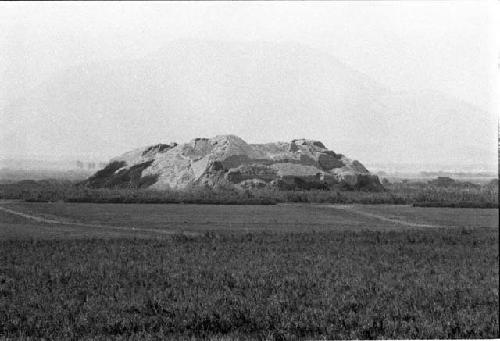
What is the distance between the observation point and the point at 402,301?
24.3 feet

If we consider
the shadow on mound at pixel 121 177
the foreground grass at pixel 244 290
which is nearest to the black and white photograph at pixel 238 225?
the foreground grass at pixel 244 290

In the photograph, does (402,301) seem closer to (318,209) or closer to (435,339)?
(435,339)

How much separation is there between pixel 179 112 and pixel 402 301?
217 inches

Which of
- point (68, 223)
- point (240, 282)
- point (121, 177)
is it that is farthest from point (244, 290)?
point (121, 177)

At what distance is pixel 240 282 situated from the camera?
812 cm

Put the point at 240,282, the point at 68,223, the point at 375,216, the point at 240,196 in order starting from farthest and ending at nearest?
the point at 240,196, the point at 375,216, the point at 68,223, the point at 240,282

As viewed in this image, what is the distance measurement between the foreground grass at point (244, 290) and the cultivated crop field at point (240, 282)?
2 cm

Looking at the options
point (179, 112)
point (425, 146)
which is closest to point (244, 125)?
point (179, 112)

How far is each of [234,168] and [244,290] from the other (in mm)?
19263

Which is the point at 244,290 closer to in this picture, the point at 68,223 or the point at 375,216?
the point at 68,223

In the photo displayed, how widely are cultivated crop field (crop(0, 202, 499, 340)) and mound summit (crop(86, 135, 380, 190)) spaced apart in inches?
454

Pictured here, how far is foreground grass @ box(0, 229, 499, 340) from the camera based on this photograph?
250 inches

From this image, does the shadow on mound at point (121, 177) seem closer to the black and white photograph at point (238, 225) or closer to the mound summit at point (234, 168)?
the mound summit at point (234, 168)

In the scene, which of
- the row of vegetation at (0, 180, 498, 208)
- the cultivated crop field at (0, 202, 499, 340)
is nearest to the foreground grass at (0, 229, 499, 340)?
the cultivated crop field at (0, 202, 499, 340)
